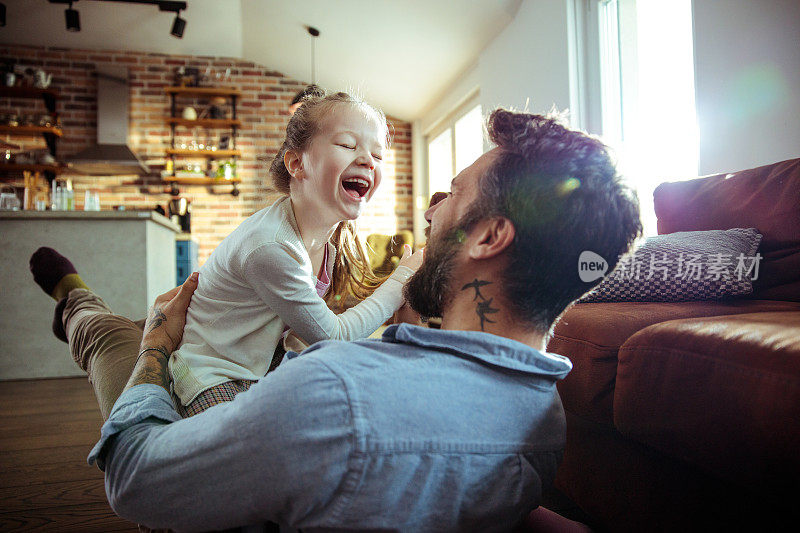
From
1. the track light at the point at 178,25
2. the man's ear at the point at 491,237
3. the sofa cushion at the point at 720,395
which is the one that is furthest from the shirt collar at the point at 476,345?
the track light at the point at 178,25

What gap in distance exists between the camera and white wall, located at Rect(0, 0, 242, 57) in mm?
5523

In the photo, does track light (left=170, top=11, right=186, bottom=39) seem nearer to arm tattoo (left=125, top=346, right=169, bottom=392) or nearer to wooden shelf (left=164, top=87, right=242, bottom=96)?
wooden shelf (left=164, top=87, right=242, bottom=96)

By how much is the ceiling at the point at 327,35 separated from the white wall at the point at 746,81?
1.84 meters

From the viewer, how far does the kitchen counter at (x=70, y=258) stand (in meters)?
3.26

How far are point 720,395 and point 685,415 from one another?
0.06m

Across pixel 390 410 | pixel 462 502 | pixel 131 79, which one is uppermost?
pixel 131 79

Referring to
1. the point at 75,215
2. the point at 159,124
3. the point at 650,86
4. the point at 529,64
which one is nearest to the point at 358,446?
A: the point at 650,86

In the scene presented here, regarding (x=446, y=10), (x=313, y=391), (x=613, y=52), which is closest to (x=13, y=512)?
(x=313, y=391)

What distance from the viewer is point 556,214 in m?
0.74

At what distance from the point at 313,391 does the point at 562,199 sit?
16.9 inches

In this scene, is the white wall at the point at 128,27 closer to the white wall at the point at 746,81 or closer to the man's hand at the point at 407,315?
the white wall at the point at 746,81

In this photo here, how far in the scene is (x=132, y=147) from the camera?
6395 millimetres

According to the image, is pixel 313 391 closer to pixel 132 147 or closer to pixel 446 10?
pixel 446 10

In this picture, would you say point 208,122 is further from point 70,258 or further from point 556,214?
point 556,214
